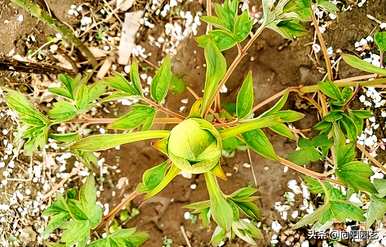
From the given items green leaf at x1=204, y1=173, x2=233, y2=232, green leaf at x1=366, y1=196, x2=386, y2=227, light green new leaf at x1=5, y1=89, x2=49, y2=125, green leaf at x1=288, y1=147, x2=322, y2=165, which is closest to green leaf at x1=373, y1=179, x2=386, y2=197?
green leaf at x1=366, y1=196, x2=386, y2=227

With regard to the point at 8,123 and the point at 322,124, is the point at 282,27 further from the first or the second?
the point at 8,123

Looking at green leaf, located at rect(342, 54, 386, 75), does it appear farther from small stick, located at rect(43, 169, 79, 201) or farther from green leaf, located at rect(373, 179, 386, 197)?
small stick, located at rect(43, 169, 79, 201)

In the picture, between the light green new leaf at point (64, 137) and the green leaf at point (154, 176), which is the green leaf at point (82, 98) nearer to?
the light green new leaf at point (64, 137)

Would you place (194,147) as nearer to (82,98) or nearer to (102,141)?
(102,141)

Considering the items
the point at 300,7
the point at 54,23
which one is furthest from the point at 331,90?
the point at 54,23

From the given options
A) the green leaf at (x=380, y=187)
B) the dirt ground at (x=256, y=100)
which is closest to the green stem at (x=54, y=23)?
the dirt ground at (x=256, y=100)

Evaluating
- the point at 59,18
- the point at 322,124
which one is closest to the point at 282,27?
the point at 322,124
